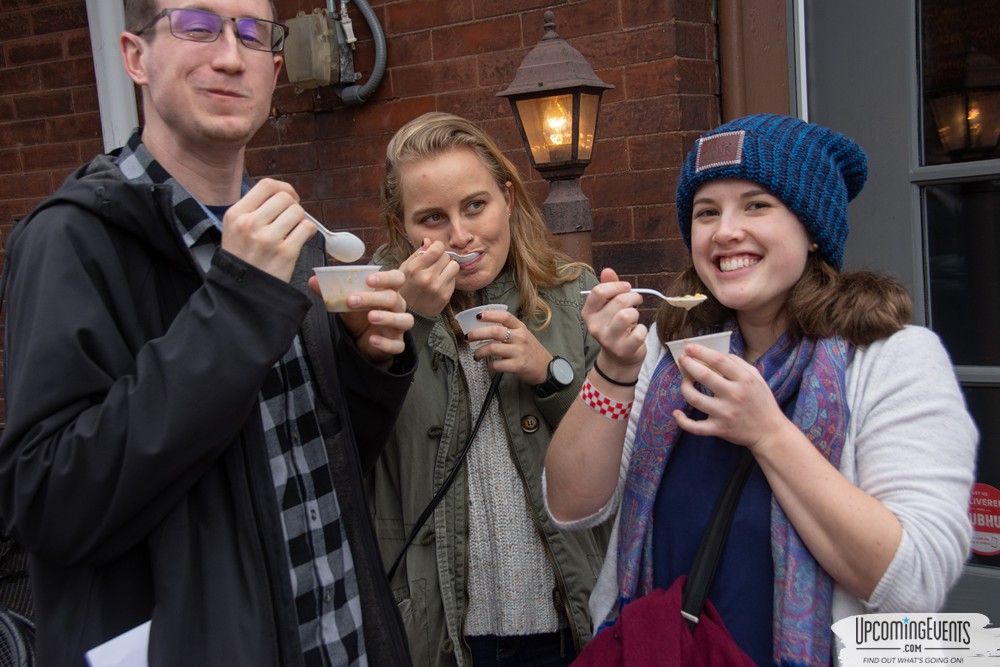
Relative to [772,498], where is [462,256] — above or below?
above

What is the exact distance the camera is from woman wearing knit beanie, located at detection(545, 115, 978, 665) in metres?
1.44

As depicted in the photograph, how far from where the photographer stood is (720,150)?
1.67 m

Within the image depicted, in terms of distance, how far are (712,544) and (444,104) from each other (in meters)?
2.76

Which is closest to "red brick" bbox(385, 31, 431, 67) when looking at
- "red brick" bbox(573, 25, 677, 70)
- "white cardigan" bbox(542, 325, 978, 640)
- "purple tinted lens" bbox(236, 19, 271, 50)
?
"red brick" bbox(573, 25, 677, 70)

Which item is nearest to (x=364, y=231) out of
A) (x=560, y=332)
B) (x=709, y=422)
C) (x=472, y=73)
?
(x=472, y=73)

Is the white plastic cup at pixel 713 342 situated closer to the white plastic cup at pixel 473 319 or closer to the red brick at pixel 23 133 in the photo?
the white plastic cup at pixel 473 319

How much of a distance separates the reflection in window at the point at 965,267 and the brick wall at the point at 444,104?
0.90 metres

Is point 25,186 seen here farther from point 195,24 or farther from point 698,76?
point 195,24

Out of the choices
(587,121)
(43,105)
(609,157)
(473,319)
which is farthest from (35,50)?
(473,319)

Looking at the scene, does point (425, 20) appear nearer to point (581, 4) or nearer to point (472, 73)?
point (472, 73)

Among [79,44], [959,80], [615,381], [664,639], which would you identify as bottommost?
[664,639]

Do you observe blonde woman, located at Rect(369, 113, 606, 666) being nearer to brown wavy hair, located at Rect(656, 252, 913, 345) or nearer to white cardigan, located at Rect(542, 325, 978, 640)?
brown wavy hair, located at Rect(656, 252, 913, 345)

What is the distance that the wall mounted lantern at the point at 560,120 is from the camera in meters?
2.71

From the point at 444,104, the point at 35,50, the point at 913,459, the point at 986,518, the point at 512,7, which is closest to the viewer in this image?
the point at 913,459
